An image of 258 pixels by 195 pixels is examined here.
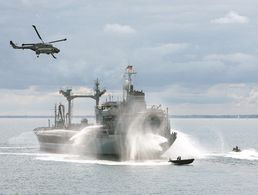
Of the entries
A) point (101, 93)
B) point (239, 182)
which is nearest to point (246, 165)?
point (239, 182)

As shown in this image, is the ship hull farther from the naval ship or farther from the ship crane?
the ship crane

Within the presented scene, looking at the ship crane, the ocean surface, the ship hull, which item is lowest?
the ocean surface

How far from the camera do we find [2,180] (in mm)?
83625

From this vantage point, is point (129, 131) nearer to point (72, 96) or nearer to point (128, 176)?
point (128, 176)

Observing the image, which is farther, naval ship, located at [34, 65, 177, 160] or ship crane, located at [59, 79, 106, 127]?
ship crane, located at [59, 79, 106, 127]

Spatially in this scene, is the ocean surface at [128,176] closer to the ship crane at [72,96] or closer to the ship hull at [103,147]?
the ship hull at [103,147]

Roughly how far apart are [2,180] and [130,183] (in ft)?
66.1

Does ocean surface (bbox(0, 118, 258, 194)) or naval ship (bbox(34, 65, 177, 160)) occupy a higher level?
naval ship (bbox(34, 65, 177, 160))

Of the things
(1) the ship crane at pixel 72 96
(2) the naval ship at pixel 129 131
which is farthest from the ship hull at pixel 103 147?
(1) the ship crane at pixel 72 96

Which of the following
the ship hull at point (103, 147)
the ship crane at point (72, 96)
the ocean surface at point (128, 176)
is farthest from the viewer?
the ship crane at point (72, 96)

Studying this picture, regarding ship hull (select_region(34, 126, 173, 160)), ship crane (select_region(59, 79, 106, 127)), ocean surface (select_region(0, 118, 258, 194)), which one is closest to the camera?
ocean surface (select_region(0, 118, 258, 194))

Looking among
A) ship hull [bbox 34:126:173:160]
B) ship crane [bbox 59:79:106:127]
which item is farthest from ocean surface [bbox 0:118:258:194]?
ship crane [bbox 59:79:106:127]

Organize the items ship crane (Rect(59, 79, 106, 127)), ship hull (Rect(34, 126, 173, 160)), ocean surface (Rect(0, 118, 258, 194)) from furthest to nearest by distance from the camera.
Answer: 1. ship crane (Rect(59, 79, 106, 127))
2. ship hull (Rect(34, 126, 173, 160))
3. ocean surface (Rect(0, 118, 258, 194))

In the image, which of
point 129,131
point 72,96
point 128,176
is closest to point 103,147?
point 129,131
